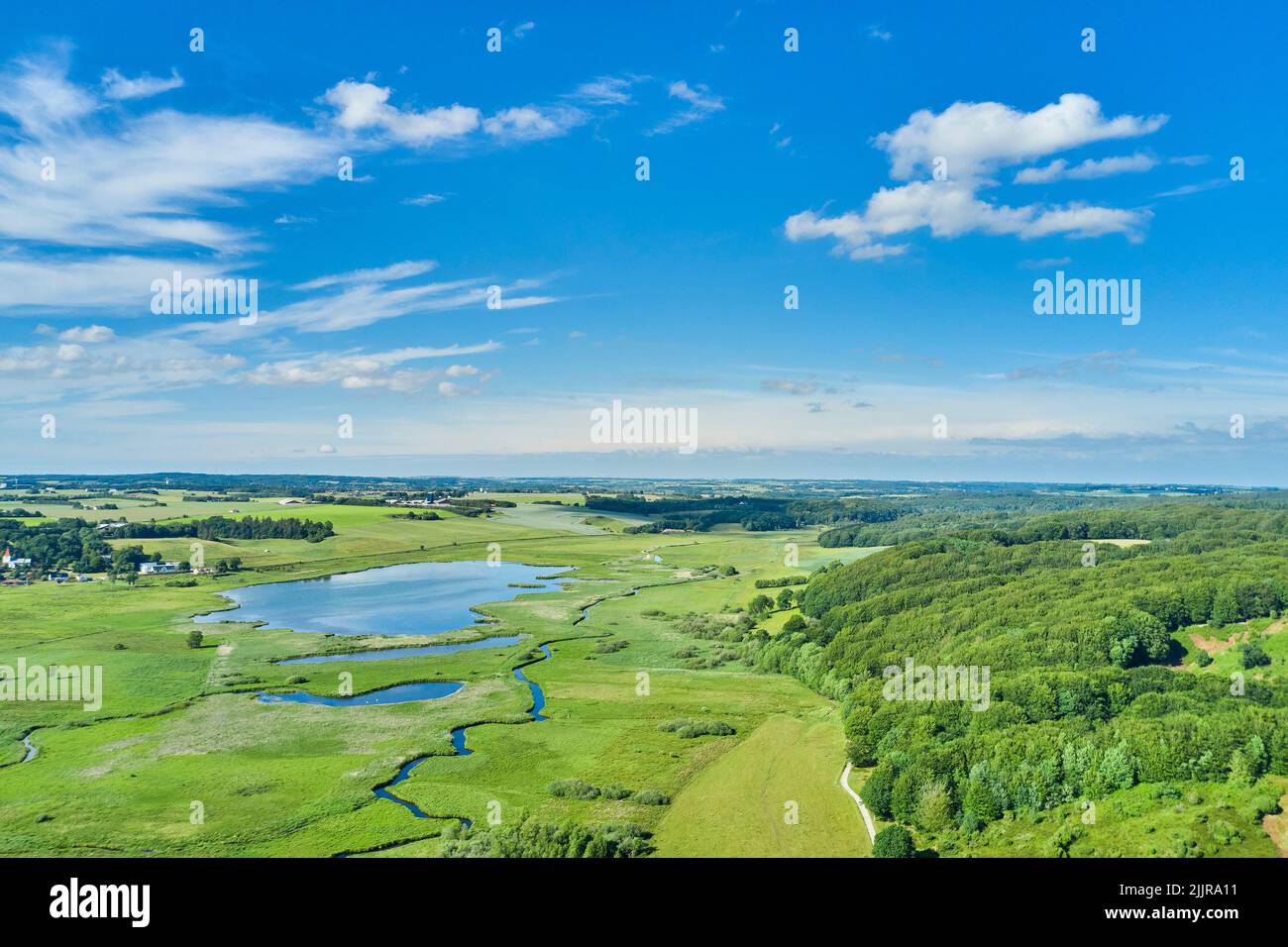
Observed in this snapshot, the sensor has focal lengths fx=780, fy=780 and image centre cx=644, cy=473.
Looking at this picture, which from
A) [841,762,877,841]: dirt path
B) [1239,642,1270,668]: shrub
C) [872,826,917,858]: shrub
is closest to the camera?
[872,826,917,858]: shrub

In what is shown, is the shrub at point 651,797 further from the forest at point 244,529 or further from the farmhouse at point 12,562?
the forest at point 244,529

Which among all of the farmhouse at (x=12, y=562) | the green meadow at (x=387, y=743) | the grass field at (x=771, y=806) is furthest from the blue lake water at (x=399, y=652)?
the farmhouse at (x=12, y=562)

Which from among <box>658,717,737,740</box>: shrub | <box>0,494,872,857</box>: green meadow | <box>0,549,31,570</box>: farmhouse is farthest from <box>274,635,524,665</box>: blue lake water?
<box>0,549,31,570</box>: farmhouse

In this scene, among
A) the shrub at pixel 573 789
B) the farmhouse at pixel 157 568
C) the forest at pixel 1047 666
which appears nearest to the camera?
the forest at pixel 1047 666

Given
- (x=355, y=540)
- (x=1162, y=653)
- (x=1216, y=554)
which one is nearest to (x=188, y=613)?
(x=355, y=540)

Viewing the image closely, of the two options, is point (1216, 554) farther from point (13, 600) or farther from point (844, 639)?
point (13, 600)

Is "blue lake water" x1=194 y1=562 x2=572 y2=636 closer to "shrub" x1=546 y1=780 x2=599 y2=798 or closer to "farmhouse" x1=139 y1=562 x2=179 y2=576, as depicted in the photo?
"farmhouse" x1=139 y1=562 x2=179 y2=576
